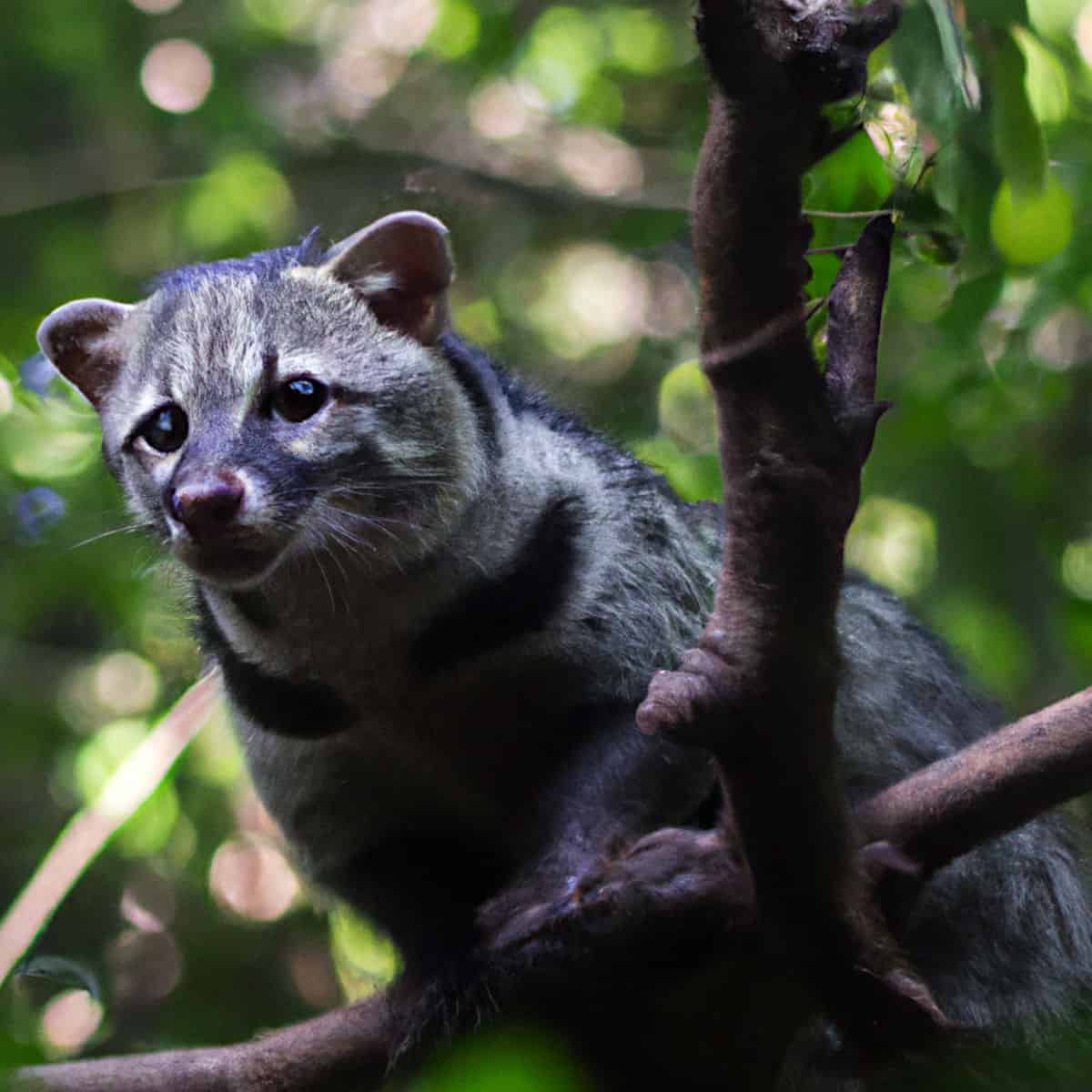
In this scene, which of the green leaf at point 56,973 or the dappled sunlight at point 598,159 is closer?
the green leaf at point 56,973

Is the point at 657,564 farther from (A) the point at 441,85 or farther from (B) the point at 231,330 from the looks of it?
(A) the point at 441,85

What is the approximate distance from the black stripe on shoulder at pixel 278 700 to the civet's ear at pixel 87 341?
29.7 inches

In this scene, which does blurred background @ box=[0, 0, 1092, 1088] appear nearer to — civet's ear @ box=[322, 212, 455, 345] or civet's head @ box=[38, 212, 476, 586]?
civet's head @ box=[38, 212, 476, 586]

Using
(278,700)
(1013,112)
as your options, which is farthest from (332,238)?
(1013,112)

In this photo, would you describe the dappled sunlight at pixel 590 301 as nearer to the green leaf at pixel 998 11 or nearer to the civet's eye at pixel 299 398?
the civet's eye at pixel 299 398

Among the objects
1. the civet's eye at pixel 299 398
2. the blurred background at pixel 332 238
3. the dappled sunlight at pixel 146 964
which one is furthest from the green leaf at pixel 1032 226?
the dappled sunlight at pixel 146 964

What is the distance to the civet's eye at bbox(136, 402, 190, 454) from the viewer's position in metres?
3.98

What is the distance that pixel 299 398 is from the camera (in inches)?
155

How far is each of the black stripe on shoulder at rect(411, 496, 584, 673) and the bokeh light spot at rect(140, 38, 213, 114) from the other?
5373mm

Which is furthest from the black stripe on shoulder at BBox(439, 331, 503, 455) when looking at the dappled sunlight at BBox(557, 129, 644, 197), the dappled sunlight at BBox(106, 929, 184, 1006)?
the dappled sunlight at BBox(106, 929, 184, 1006)

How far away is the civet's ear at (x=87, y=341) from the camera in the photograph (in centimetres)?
440

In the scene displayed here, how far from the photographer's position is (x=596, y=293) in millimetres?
8711

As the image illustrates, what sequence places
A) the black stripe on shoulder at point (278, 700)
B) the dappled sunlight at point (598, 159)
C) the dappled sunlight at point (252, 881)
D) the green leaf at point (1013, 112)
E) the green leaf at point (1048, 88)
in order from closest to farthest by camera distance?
the green leaf at point (1013, 112) < the black stripe on shoulder at point (278, 700) < the green leaf at point (1048, 88) < the dappled sunlight at point (252, 881) < the dappled sunlight at point (598, 159)

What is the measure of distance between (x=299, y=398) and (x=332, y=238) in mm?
2322
